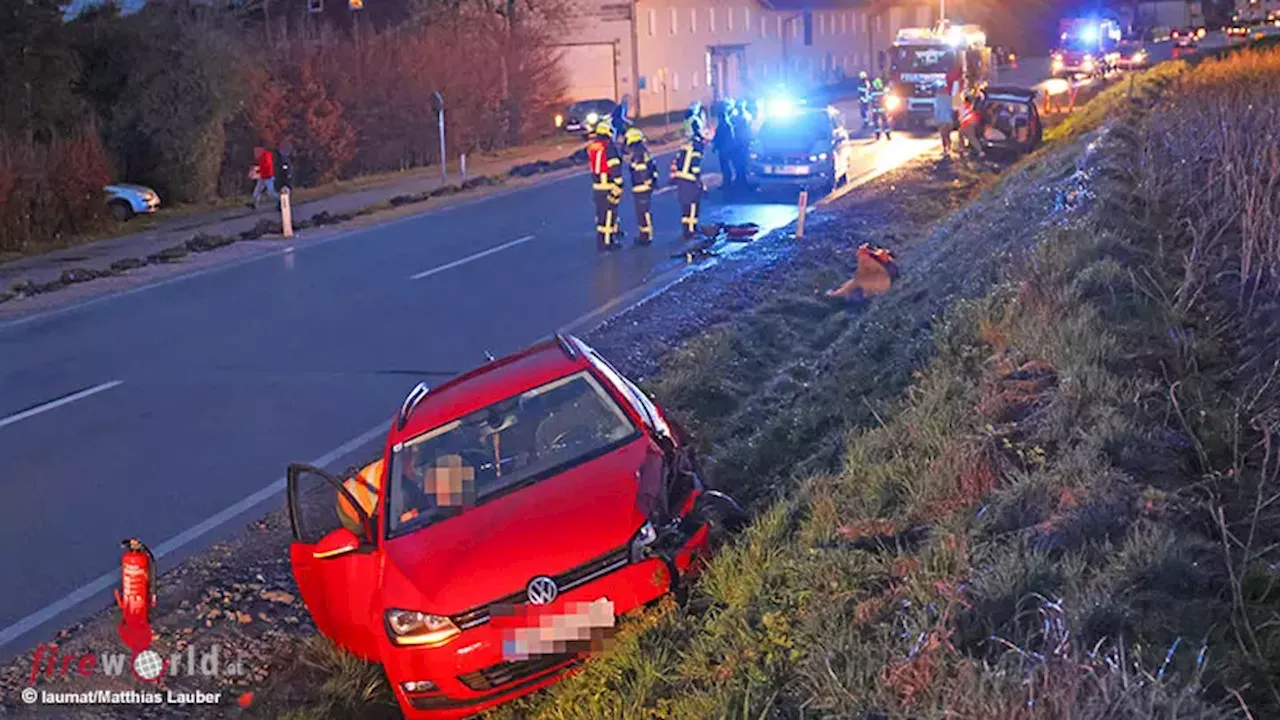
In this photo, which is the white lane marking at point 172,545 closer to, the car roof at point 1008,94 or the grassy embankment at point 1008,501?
the grassy embankment at point 1008,501

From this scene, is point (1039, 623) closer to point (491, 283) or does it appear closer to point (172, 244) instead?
point (491, 283)

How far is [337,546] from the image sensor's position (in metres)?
6.07

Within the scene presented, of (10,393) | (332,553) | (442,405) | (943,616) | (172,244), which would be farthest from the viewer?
(172,244)

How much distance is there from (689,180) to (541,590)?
564 inches

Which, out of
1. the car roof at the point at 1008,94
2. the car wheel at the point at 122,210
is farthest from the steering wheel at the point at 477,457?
the car roof at the point at 1008,94

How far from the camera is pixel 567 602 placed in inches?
215

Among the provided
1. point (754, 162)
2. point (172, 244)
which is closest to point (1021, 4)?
point (754, 162)

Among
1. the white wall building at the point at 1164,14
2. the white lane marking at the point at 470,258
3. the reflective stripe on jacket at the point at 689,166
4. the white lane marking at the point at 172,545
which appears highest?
the white wall building at the point at 1164,14

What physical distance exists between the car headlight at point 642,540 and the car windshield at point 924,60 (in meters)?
34.7

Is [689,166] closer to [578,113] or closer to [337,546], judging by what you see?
[337,546]

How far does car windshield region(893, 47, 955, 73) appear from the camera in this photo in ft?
126

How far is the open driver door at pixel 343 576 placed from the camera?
5844mm

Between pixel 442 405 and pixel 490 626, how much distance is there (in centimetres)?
171

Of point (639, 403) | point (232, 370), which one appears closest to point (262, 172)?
point (232, 370)
